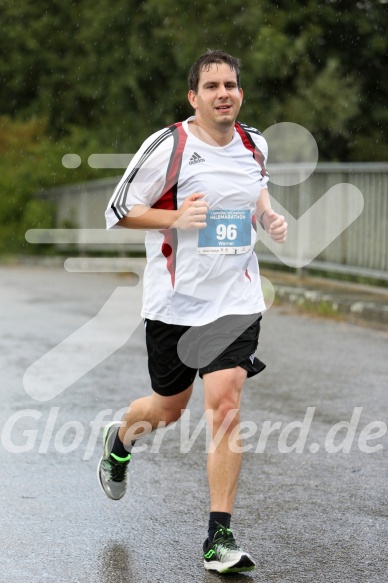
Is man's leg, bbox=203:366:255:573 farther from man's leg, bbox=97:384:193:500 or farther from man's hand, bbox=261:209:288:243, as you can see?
man's hand, bbox=261:209:288:243

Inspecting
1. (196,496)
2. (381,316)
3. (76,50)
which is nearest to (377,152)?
(381,316)

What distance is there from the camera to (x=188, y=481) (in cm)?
588

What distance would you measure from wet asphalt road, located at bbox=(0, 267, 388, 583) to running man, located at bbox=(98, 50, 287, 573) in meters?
0.40

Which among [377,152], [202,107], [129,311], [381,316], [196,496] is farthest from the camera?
[377,152]

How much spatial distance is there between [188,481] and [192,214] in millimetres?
1690

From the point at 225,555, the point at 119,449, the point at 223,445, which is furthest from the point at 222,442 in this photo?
the point at 119,449

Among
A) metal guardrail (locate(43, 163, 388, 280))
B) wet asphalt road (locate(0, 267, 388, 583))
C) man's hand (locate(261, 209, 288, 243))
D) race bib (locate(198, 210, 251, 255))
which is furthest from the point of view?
metal guardrail (locate(43, 163, 388, 280))

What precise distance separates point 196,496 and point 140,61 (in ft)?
76.3

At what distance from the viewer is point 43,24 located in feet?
114

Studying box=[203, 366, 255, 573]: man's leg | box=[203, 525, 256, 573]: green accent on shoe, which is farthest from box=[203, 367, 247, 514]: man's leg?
box=[203, 525, 256, 573]: green accent on shoe

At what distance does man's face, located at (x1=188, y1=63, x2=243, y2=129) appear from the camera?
16.0 feet

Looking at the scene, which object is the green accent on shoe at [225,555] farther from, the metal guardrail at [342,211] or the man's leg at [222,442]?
the metal guardrail at [342,211]

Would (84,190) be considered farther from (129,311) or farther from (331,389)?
(331,389)

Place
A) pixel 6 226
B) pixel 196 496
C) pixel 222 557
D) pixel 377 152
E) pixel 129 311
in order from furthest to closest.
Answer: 1. pixel 6 226
2. pixel 377 152
3. pixel 129 311
4. pixel 196 496
5. pixel 222 557
